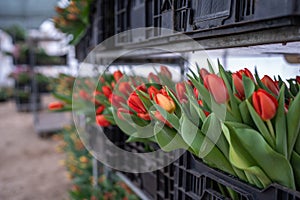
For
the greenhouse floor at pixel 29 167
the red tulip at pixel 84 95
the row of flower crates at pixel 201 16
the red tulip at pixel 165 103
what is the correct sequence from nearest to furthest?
the row of flower crates at pixel 201 16 < the red tulip at pixel 165 103 < the red tulip at pixel 84 95 < the greenhouse floor at pixel 29 167

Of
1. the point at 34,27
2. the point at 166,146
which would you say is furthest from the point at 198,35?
the point at 34,27

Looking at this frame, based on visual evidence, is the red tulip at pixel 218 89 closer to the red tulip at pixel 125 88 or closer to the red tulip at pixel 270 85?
the red tulip at pixel 270 85

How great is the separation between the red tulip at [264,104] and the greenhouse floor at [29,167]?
75.0 inches

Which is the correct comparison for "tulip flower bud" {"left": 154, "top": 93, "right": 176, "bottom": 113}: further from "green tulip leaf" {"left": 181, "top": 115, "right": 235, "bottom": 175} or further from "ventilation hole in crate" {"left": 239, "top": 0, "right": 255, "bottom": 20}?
"ventilation hole in crate" {"left": 239, "top": 0, "right": 255, "bottom": 20}

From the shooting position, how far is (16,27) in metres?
4.69

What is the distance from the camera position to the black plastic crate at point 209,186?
1.15 feet

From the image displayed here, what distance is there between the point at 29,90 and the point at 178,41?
4.82m

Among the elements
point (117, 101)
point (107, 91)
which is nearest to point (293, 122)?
point (117, 101)

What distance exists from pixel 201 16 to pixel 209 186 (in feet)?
0.92

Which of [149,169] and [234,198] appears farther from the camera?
[149,169]

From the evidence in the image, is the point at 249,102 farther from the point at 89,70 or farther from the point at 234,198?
the point at 89,70

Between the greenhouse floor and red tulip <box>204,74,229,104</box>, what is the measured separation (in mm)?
1861

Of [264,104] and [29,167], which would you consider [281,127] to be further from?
[29,167]

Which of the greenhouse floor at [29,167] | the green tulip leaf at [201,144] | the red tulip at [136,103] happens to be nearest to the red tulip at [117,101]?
the red tulip at [136,103]
